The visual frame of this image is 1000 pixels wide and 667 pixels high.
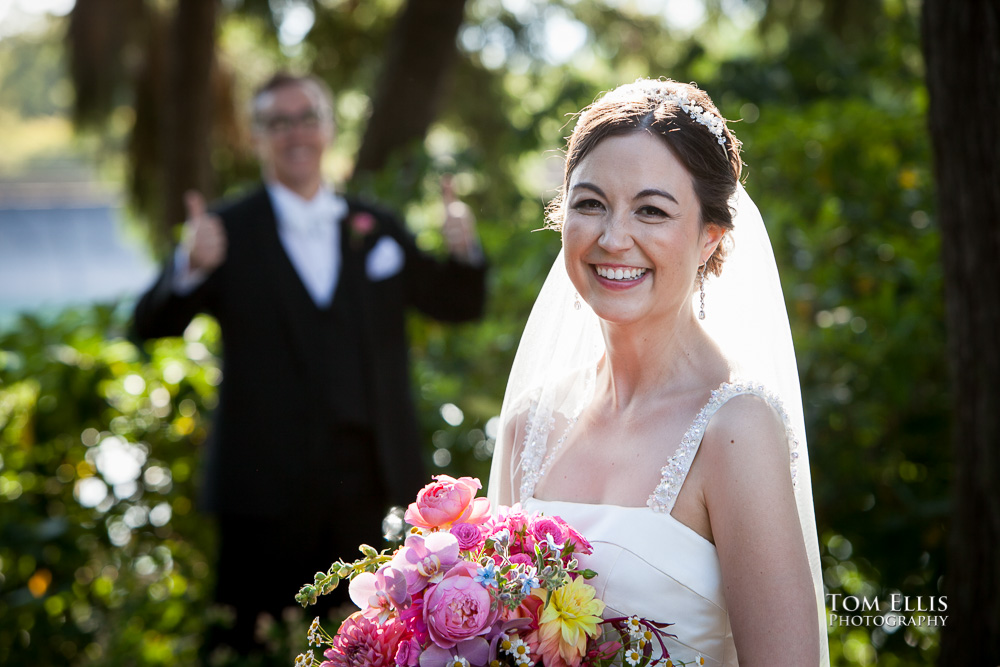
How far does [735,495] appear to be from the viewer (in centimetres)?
185

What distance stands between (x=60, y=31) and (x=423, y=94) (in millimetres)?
3399

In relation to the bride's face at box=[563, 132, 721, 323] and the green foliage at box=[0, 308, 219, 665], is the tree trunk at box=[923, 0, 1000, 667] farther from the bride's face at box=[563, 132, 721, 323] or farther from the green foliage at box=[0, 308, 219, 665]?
the green foliage at box=[0, 308, 219, 665]

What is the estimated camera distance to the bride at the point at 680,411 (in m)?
1.84

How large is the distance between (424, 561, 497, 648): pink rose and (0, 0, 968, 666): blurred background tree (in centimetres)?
179

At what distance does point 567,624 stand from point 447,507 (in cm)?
32

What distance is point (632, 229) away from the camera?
79.0 inches

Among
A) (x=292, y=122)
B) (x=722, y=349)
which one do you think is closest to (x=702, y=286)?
(x=722, y=349)

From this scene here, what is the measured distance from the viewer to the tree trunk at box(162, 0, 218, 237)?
6.89 metres

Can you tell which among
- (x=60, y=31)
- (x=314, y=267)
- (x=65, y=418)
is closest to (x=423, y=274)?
(x=314, y=267)

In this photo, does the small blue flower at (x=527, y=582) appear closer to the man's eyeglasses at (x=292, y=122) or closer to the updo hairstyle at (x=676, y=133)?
the updo hairstyle at (x=676, y=133)

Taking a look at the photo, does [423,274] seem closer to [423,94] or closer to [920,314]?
[920,314]

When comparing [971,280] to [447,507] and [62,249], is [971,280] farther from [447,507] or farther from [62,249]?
[62,249]

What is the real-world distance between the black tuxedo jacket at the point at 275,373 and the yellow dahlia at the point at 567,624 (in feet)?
7.05

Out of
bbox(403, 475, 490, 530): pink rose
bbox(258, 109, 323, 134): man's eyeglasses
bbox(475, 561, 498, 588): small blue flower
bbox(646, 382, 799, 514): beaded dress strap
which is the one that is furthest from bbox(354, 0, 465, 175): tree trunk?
bbox(475, 561, 498, 588): small blue flower
